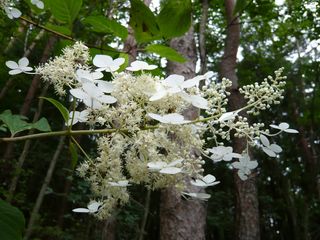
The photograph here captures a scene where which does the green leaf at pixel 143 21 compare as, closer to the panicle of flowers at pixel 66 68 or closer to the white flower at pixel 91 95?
the panicle of flowers at pixel 66 68

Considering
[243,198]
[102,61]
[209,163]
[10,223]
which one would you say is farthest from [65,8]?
[209,163]

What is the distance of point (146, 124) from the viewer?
84cm

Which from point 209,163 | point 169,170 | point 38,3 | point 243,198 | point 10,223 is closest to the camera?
point 169,170

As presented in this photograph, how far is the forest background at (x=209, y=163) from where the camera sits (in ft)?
6.07

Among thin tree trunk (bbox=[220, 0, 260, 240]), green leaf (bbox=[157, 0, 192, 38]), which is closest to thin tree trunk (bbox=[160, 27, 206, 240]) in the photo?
green leaf (bbox=[157, 0, 192, 38])

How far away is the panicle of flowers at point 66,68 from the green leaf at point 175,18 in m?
0.22

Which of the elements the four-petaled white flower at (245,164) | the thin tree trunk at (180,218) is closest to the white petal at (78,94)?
the four-petaled white flower at (245,164)

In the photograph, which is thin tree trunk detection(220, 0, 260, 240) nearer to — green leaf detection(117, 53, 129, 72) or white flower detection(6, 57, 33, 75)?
green leaf detection(117, 53, 129, 72)

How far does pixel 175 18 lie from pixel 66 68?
1.00ft

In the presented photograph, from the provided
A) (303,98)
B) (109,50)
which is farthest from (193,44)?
(303,98)

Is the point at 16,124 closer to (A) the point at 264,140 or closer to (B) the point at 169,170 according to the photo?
(B) the point at 169,170

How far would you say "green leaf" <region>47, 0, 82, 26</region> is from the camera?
93cm

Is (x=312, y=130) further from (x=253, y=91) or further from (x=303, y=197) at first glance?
(x=253, y=91)

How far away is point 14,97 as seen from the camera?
634 centimetres
